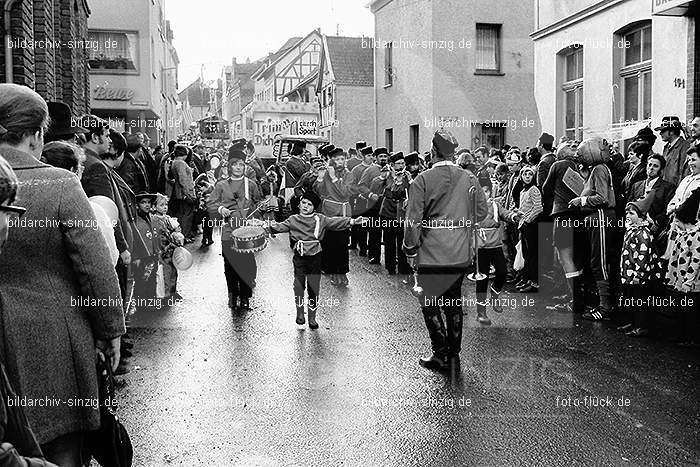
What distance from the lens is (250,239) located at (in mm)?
9477

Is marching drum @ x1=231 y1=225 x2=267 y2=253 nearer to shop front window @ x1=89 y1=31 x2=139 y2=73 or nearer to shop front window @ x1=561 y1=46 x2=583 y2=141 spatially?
shop front window @ x1=561 y1=46 x2=583 y2=141

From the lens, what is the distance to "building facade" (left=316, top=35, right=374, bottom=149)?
40000 mm

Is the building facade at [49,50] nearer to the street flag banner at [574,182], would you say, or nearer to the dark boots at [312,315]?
the dark boots at [312,315]

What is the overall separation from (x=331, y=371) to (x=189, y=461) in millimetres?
2283

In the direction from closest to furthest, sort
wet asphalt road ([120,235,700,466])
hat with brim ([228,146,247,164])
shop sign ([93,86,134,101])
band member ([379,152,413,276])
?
wet asphalt road ([120,235,700,466]) < hat with brim ([228,146,247,164]) < band member ([379,152,413,276]) < shop sign ([93,86,134,101])

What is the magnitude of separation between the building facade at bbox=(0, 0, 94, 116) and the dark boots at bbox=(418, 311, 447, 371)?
6271 mm

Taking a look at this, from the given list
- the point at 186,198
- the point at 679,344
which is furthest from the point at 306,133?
the point at 679,344

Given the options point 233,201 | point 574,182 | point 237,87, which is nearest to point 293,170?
point 233,201

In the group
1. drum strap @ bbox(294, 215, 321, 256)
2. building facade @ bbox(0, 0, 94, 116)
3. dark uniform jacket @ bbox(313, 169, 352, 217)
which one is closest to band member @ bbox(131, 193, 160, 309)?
drum strap @ bbox(294, 215, 321, 256)

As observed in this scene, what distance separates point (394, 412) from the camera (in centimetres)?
588

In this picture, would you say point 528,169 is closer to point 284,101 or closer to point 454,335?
point 454,335

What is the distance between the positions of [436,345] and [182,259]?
149 inches

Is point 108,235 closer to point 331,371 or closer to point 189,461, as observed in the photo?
point 189,461

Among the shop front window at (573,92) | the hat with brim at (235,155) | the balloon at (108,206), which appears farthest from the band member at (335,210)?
the shop front window at (573,92)
